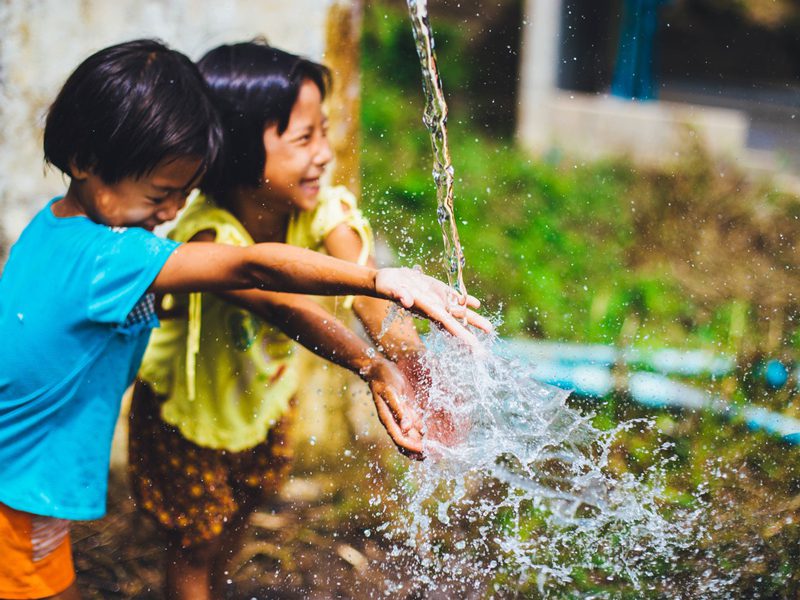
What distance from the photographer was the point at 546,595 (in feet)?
7.81

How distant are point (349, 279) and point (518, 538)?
3.81 feet

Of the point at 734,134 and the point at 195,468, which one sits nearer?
the point at 195,468

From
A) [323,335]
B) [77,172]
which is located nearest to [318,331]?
[323,335]

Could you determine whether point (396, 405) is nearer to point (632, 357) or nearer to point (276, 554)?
point (276, 554)

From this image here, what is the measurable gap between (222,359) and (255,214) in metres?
0.33

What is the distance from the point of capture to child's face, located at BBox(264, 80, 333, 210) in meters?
2.16

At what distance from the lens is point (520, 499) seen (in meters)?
2.66

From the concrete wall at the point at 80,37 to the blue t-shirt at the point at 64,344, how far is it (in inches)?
41.5

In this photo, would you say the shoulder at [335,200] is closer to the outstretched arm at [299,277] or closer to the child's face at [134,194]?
the child's face at [134,194]

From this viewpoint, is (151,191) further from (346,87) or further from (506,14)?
(506,14)

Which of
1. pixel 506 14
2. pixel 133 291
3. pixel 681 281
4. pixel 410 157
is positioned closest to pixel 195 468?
pixel 133 291

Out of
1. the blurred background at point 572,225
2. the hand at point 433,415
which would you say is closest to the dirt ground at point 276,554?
the blurred background at point 572,225

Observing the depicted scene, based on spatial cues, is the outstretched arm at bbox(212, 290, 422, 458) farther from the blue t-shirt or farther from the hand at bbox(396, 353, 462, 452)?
the blue t-shirt

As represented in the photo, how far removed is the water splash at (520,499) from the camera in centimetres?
210
